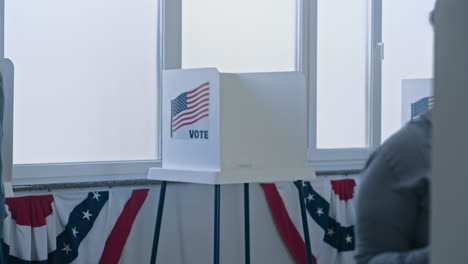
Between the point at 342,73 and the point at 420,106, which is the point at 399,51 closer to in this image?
the point at 342,73

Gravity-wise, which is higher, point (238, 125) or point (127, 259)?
point (238, 125)

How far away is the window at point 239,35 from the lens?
3.91 metres

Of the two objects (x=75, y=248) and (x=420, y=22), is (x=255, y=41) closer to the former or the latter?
(x=420, y=22)

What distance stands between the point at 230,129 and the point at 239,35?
102cm

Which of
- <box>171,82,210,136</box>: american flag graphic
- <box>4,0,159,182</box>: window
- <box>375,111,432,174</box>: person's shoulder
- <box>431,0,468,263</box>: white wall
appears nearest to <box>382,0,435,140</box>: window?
<box>4,0,159,182</box>: window

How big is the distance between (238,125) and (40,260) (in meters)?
1.03

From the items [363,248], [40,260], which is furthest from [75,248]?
[363,248]

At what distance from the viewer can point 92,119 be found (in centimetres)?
363

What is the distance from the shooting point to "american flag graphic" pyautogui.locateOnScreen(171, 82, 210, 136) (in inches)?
127

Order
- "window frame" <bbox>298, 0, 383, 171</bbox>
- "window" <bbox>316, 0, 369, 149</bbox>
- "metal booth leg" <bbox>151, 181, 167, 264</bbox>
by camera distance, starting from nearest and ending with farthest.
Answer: "metal booth leg" <bbox>151, 181, 167, 264</bbox> → "window frame" <bbox>298, 0, 383, 171</bbox> → "window" <bbox>316, 0, 369, 149</bbox>

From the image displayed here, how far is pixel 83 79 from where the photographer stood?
3580 millimetres

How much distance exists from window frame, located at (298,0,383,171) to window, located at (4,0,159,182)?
965mm

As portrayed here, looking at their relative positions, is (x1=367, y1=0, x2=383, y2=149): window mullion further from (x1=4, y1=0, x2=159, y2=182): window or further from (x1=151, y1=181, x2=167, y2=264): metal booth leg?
(x1=151, y1=181, x2=167, y2=264): metal booth leg

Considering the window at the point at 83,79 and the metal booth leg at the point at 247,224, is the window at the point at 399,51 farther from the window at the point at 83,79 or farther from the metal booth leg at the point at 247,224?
the window at the point at 83,79
